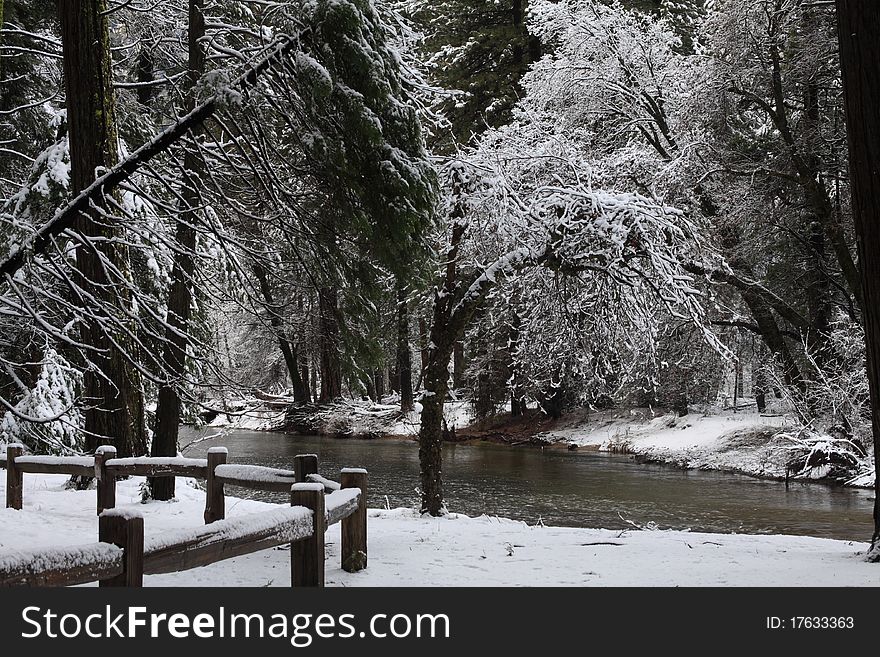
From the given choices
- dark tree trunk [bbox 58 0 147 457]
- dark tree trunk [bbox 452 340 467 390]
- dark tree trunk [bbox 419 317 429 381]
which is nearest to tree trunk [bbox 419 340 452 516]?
dark tree trunk [bbox 419 317 429 381]

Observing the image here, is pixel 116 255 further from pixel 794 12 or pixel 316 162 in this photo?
pixel 794 12

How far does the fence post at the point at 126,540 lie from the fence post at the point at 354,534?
2857 mm

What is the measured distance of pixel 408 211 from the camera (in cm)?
572

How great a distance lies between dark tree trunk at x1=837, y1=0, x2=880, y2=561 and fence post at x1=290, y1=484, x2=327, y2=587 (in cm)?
516

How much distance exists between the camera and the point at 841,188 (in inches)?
656

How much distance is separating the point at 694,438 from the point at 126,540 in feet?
76.2

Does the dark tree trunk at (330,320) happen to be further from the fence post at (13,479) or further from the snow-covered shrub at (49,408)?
the snow-covered shrub at (49,408)

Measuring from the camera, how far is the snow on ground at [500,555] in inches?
247

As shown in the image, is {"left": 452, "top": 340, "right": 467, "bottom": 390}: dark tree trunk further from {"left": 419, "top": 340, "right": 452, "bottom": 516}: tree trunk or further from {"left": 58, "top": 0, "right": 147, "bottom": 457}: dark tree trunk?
{"left": 58, "top": 0, "right": 147, "bottom": 457}: dark tree trunk

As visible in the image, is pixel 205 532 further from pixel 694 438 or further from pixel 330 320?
pixel 694 438

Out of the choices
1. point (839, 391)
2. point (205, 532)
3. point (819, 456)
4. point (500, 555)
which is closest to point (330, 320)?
point (500, 555)
